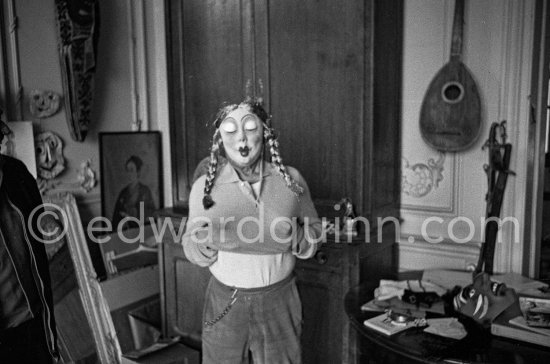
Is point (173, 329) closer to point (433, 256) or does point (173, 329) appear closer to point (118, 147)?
point (118, 147)

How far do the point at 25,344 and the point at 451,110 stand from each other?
2.32 m

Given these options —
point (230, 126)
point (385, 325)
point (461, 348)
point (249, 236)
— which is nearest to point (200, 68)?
point (230, 126)

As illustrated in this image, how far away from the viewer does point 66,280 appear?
126 inches

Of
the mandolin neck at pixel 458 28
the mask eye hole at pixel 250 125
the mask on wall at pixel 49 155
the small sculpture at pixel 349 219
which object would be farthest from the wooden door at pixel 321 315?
the mask on wall at pixel 49 155

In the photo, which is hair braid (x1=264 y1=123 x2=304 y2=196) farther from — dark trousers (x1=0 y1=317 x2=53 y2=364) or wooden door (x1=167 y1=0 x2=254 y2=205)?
dark trousers (x1=0 y1=317 x2=53 y2=364)

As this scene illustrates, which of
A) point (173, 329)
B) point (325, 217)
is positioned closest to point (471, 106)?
point (325, 217)

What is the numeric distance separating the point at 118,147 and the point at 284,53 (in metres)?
1.41

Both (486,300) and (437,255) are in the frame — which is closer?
(486,300)

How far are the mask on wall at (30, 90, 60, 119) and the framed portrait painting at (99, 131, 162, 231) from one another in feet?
1.28

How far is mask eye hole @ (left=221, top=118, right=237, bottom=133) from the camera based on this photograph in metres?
2.14

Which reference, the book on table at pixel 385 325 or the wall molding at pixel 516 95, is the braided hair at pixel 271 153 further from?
the wall molding at pixel 516 95

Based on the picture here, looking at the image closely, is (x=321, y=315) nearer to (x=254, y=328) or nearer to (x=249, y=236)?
(x=254, y=328)

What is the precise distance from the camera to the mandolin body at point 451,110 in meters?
2.88

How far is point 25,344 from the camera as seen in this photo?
2.21 m
